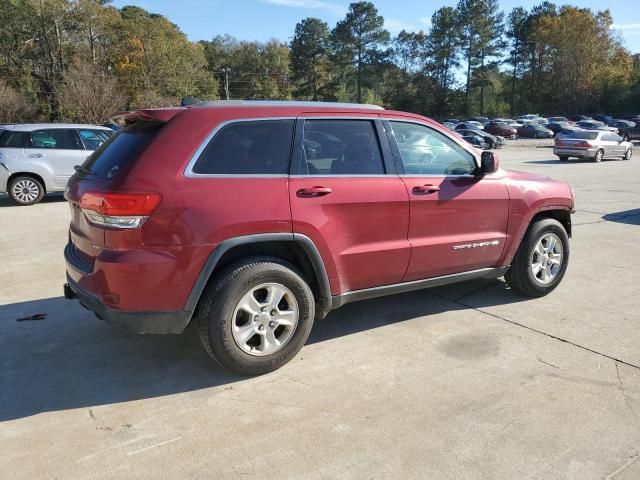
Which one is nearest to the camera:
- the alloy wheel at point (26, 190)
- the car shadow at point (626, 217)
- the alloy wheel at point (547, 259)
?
the alloy wheel at point (547, 259)

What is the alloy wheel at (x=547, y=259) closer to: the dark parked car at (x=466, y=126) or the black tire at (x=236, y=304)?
the black tire at (x=236, y=304)

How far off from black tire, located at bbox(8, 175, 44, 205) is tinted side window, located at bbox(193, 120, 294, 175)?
934 centimetres

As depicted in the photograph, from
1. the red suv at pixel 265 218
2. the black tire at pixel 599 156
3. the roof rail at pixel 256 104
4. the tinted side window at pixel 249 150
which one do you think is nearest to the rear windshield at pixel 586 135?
the black tire at pixel 599 156

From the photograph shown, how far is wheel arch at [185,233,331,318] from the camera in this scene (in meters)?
3.29

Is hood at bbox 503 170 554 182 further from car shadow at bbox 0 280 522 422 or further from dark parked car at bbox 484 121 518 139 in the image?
dark parked car at bbox 484 121 518 139

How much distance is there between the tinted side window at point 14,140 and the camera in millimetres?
10891

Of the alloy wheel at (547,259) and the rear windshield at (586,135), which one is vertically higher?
the rear windshield at (586,135)

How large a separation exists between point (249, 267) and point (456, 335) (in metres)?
1.88

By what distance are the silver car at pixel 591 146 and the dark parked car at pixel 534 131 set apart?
23960 mm

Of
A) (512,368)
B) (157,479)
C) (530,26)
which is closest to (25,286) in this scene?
(157,479)

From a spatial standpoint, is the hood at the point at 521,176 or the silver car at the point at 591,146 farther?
the silver car at the point at 591,146

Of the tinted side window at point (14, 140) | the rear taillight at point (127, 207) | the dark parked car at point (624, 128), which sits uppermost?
the dark parked car at point (624, 128)

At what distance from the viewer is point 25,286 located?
550 cm

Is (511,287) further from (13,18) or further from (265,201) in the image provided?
(13,18)
